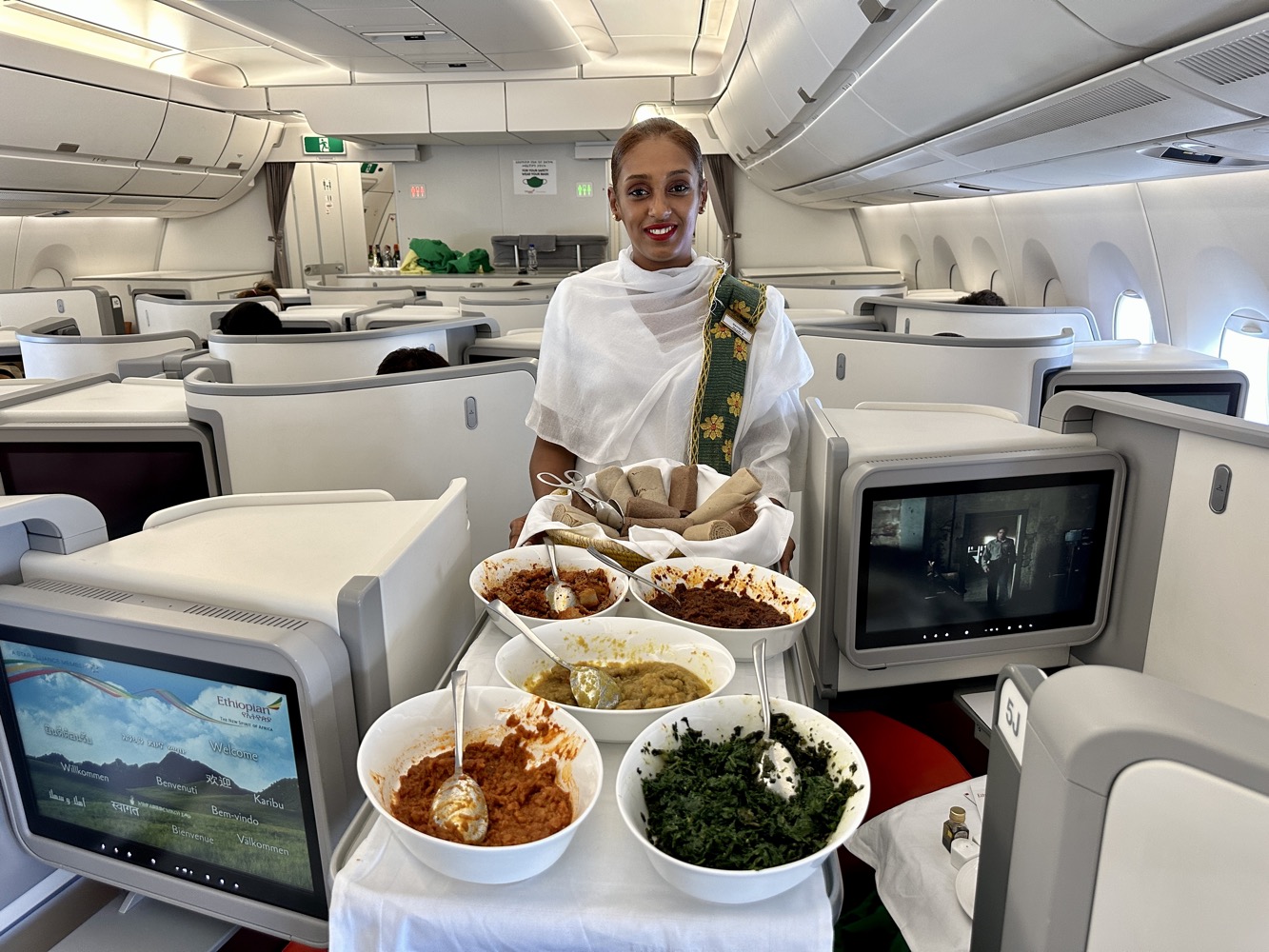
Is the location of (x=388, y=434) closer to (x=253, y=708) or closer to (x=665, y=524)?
(x=665, y=524)

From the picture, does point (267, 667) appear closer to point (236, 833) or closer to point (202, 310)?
point (236, 833)

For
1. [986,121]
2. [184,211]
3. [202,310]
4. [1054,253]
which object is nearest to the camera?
[986,121]

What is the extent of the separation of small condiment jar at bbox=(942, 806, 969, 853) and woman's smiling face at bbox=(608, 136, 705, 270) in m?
1.33

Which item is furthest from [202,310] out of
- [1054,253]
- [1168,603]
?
[1168,603]

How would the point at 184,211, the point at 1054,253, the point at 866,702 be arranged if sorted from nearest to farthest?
1. the point at 866,702
2. the point at 1054,253
3. the point at 184,211

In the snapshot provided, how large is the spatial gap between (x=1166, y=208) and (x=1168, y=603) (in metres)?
3.77

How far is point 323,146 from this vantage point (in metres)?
11.8

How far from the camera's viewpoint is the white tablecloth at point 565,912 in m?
0.84

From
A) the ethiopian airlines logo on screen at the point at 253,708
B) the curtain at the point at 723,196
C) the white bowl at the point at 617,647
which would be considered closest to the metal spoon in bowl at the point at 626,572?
the white bowl at the point at 617,647

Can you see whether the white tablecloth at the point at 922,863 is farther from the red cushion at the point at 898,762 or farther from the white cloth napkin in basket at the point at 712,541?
the white cloth napkin in basket at the point at 712,541

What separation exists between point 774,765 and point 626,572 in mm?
479

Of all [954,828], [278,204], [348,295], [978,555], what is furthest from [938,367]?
[278,204]

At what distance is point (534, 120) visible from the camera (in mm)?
9523

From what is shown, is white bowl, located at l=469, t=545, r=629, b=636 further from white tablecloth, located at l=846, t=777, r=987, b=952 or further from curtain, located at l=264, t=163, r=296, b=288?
curtain, located at l=264, t=163, r=296, b=288
